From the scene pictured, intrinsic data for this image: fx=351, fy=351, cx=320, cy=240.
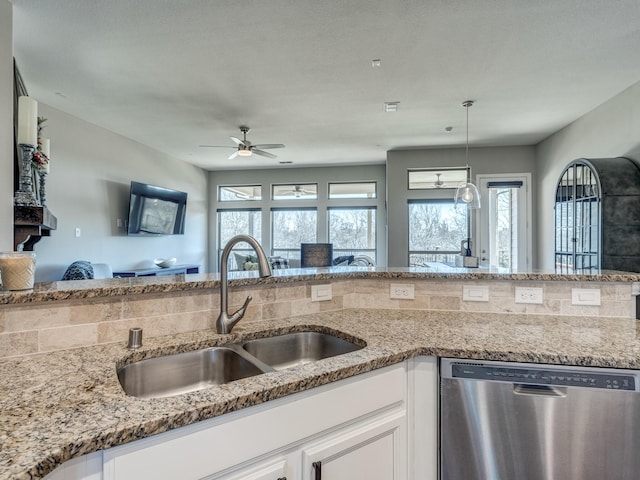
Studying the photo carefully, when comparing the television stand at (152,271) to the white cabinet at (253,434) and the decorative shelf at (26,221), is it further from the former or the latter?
the white cabinet at (253,434)

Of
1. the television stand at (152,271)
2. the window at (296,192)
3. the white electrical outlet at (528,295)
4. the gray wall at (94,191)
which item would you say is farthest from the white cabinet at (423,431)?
the window at (296,192)

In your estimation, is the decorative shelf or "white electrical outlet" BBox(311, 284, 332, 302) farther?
the decorative shelf

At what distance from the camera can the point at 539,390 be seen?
1140 millimetres

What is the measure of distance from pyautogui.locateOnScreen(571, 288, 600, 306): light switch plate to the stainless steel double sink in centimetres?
112

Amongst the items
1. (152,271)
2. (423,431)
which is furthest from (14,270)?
(152,271)

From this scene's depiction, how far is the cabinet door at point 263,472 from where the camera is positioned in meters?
0.83

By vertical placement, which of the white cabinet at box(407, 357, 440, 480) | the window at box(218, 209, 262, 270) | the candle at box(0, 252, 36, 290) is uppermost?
the window at box(218, 209, 262, 270)

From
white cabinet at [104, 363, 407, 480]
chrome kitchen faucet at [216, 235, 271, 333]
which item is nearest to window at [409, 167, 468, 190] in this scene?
chrome kitchen faucet at [216, 235, 271, 333]

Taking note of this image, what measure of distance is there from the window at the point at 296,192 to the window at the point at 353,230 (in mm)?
532

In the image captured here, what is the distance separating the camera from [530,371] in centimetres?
114

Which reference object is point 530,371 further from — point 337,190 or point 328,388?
point 337,190

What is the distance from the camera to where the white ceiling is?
2322 millimetres

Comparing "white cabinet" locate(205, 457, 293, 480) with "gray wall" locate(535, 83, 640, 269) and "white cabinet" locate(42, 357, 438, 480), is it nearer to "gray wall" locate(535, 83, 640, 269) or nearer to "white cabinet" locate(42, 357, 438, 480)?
"white cabinet" locate(42, 357, 438, 480)

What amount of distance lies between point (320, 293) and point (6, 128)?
2290 millimetres
